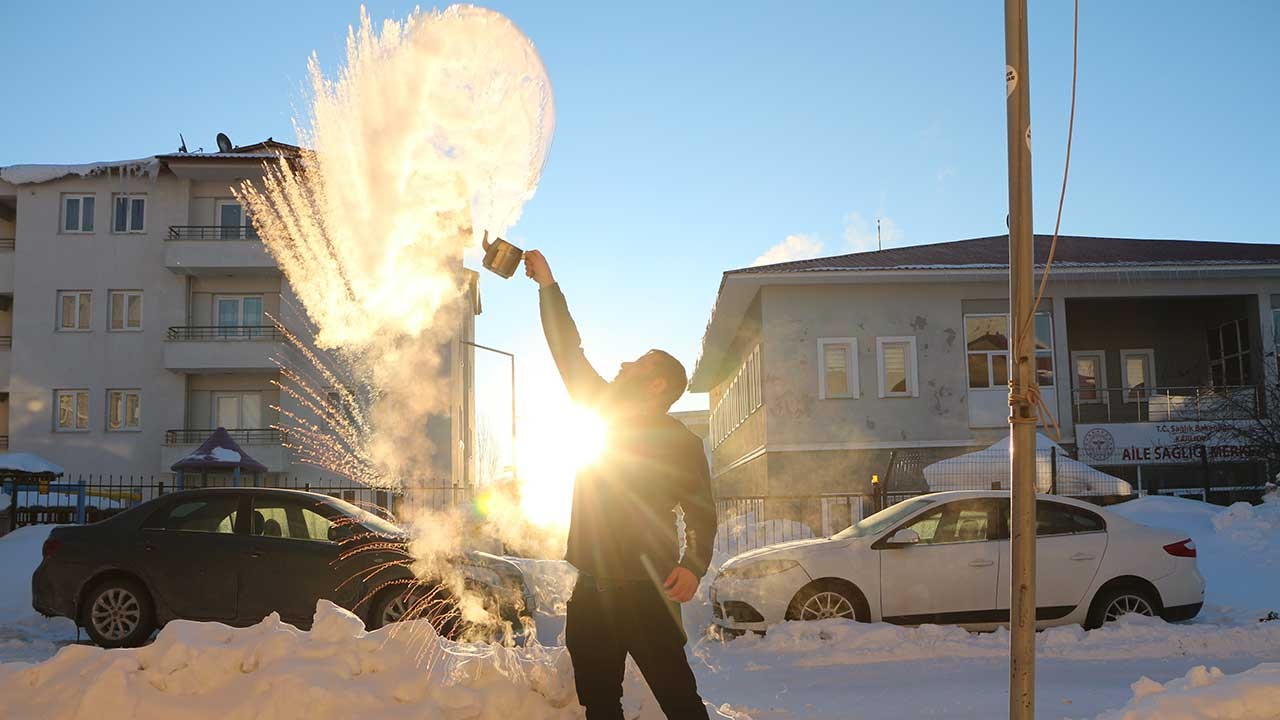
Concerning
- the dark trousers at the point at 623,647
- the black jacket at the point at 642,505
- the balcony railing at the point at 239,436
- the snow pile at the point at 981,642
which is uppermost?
the balcony railing at the point at 239,436

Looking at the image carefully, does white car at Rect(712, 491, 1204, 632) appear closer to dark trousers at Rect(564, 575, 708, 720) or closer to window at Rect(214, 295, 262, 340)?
dark trousers at Rect(564, 575, 708, 720)

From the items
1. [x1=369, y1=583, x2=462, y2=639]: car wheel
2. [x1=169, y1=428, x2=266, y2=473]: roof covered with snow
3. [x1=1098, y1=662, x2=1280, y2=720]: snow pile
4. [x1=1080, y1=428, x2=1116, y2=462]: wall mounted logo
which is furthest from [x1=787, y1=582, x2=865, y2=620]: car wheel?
[x1=169, y1=428, x2=266, y2=473]: roof covered with snow

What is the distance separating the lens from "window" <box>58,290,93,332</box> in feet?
Result: 109

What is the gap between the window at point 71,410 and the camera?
3269cm

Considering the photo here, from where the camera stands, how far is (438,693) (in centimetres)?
464

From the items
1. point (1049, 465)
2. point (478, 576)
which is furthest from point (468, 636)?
point (1049, 465)

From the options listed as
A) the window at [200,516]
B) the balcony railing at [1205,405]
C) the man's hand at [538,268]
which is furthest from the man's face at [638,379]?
the balcony railing at [1205,405]

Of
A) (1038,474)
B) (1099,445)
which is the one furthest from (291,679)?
(1099,445)

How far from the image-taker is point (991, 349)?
25.4 m

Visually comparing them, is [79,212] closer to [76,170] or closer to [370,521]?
[76,170]

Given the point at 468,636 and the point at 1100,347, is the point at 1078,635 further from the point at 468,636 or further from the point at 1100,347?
the point at 1100,347

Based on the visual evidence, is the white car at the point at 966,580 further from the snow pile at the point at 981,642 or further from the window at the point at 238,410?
the window at the point at 238,410


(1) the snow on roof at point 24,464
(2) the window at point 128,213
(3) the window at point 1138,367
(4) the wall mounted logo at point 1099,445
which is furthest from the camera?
(2) the window at point 128,213

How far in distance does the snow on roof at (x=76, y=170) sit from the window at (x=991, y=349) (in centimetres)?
2573
